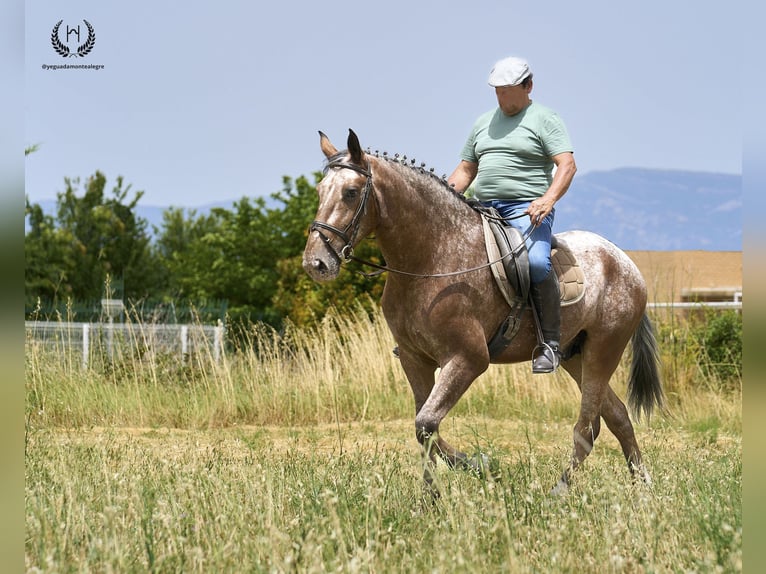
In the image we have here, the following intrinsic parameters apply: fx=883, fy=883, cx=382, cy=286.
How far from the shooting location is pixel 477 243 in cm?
583

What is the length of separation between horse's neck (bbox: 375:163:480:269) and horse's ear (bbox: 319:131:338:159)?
1.15 feet

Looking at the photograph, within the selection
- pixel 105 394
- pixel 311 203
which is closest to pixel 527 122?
pixel 105 394

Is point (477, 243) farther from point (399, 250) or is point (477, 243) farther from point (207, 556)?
point (207, 556)

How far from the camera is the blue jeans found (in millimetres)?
5855

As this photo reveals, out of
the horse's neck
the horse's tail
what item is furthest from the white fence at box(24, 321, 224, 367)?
the horse's neck

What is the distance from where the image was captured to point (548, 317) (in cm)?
598

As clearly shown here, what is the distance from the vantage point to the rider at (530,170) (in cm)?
589

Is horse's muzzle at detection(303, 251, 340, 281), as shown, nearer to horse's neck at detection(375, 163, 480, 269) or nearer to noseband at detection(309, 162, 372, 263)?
noseband at detection(309, 162, 372, 263)

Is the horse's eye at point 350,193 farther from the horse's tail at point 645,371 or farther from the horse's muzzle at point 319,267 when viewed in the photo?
the horse's tail at point 645,371

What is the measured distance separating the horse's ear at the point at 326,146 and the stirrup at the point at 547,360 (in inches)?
75.8

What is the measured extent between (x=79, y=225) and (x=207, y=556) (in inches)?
1231

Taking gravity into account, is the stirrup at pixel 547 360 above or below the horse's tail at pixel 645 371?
above

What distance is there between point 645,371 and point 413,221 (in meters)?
3.02

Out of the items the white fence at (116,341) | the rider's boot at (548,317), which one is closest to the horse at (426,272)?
the rider's boot at (548,317)
